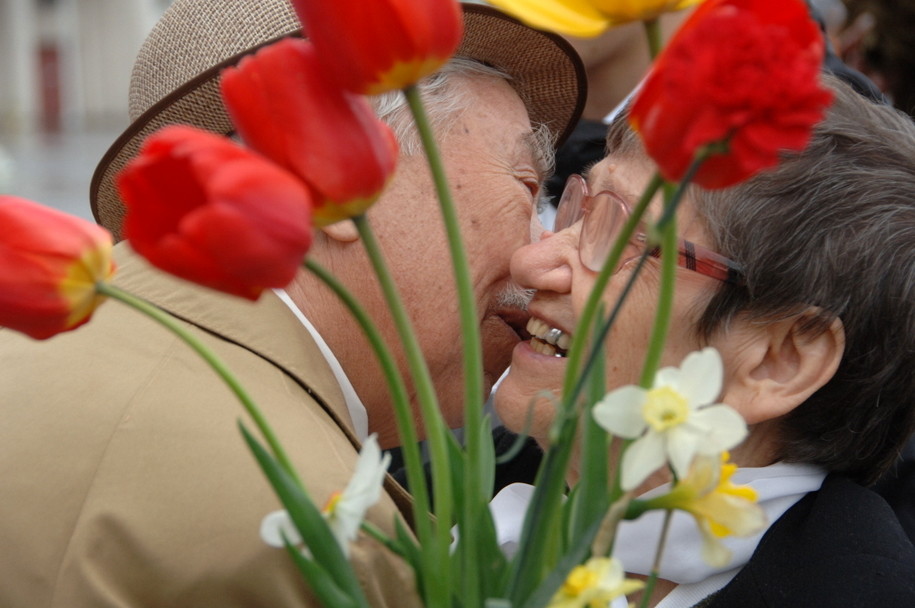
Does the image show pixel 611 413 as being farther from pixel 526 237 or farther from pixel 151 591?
pixel 526 237

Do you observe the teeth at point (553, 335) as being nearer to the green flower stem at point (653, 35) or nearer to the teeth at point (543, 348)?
the teeth at point (543, 348)

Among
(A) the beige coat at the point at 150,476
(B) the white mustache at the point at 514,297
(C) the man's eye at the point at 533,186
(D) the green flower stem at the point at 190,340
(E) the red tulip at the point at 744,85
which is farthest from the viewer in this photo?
(C) the man's eye at the point at 533,186

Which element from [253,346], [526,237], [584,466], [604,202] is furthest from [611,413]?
[526,237]

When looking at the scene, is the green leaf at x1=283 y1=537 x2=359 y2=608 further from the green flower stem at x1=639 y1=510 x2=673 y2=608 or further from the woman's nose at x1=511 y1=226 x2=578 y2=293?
the woman's nose at x1=511 y1=226 x2=578 y2=293

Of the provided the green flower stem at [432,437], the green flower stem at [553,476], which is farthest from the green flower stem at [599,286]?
the green flower stem at [432,437]

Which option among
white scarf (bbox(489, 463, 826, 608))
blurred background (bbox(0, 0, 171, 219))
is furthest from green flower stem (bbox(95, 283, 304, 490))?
blurred background (bbox(0, 0, 171, 219))

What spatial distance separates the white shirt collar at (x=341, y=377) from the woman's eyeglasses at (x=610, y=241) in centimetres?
49

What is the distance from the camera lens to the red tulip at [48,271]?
0.81m

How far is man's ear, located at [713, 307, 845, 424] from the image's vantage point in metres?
1.74

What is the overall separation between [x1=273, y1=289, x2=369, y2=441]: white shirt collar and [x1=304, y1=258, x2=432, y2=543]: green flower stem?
1083 mm

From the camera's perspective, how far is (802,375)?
68.9 inches

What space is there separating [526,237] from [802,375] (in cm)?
76

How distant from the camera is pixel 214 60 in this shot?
82.0 inches

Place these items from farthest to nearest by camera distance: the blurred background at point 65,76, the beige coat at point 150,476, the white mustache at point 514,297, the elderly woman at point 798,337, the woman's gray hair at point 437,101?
→ the blurred background at point 65,76 → the white mustache at point 514,297 → the woman's gray hair at point 437,101 → the elderly woman at point 798,337 → the beige coat at point 150,476
